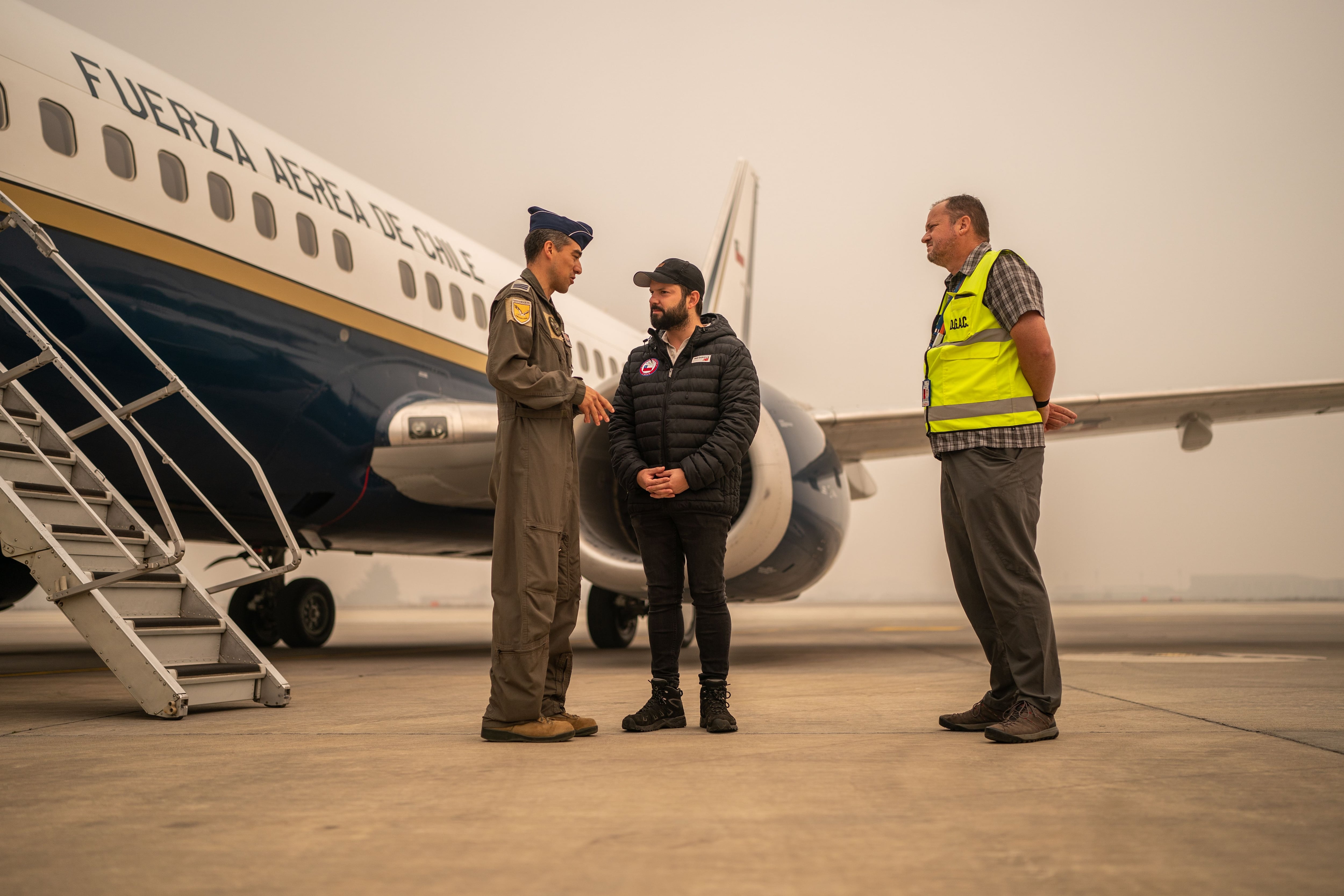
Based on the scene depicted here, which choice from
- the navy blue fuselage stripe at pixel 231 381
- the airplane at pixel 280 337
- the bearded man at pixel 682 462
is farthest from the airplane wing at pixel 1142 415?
the bearded man at pixel 682 462

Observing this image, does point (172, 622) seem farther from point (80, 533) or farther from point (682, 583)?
point (682, 583)

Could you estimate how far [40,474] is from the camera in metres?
4.18

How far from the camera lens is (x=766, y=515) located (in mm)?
5488

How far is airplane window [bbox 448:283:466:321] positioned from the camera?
757 centimetres

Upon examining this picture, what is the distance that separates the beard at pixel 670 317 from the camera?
3709 millimetres

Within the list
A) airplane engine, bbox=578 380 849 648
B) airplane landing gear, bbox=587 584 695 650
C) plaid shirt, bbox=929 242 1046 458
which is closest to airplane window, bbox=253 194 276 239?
airplane engine, bbox=578 380 849 648

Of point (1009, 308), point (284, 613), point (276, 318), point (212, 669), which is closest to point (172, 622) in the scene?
point (212, 669)

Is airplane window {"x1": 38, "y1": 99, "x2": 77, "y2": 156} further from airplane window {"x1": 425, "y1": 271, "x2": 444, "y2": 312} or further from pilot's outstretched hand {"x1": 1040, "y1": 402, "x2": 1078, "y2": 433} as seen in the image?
pilot's outstretched hand {"x1": 1040, "y1": 402, "x2": 1078, "y2": 433}

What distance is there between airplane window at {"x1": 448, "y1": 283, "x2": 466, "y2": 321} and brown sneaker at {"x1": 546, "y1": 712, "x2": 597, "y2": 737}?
4.68m

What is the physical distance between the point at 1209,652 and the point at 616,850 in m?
6.19

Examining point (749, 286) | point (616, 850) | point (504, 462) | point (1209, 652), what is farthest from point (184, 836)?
point (749, 286)

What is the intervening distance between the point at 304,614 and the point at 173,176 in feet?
15.9

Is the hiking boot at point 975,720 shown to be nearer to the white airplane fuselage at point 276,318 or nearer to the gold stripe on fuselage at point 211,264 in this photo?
the white airplane fuselage at point 276,318

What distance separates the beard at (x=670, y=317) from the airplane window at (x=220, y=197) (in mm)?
2974
